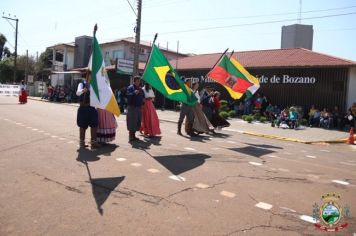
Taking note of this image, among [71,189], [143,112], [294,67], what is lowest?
[71,189]

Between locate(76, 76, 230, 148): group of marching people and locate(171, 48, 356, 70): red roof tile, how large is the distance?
35.0 feet

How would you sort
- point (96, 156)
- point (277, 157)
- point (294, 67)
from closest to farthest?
point (96, 156)
point (277, 157)
point (294, 67)

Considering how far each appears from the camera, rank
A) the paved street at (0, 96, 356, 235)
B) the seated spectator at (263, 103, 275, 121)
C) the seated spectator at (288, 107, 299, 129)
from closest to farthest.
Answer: the paved street at (0, 96, 356, 235), the seated spectator at (288, 107, 299, 129), the seated spectator at (263, 103, 275, 121)

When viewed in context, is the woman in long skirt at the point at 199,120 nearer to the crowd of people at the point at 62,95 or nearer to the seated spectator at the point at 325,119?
the seated spectator at the point at 325,119

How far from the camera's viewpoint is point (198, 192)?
5758mm

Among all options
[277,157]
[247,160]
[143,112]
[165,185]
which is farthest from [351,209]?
[143,112]

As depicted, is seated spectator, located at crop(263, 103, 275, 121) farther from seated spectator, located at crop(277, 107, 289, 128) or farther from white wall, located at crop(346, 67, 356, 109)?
white wall, located at crop(346, 67, 356, 109)

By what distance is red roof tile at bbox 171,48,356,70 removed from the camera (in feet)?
72.7

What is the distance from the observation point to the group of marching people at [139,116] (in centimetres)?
899

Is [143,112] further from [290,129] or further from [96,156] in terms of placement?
[290,129]

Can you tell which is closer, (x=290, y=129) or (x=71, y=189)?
(x=71, y=189)

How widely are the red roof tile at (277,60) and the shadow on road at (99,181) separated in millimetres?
16702

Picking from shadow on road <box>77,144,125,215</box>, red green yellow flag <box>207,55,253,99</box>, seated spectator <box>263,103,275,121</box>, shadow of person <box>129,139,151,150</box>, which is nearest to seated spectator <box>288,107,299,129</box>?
seated spectator <box>263,103,275,121</box>

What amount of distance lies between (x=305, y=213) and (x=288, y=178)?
2.08 meters
